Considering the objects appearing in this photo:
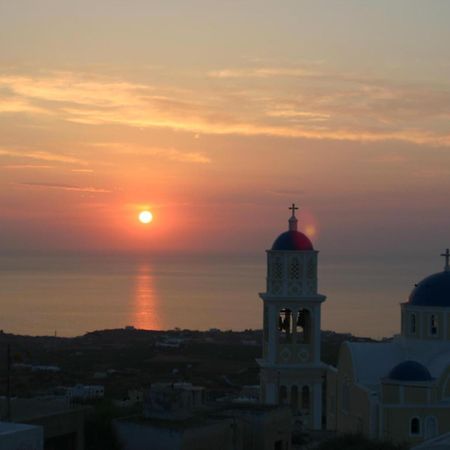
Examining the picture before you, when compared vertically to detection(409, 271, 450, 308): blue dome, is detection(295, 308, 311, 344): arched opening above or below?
below

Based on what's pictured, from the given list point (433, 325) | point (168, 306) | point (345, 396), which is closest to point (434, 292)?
point (433, 325)

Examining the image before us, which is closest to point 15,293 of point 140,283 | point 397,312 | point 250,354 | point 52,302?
point 52,302

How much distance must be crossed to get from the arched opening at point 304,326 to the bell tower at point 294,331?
32 millimetres

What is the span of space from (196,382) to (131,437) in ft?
93.0

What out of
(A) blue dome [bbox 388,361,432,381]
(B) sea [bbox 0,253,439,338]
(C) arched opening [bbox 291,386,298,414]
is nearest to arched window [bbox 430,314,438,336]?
(A) blue dome [bbox 388,361,432,381]

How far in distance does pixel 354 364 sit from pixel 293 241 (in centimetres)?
375

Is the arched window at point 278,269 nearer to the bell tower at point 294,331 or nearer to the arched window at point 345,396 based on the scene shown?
the bell tower at point 294,331

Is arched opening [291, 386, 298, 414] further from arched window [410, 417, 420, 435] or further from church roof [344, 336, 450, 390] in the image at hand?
arched window [410, 417, 420, 435]

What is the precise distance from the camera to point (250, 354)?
208 ft

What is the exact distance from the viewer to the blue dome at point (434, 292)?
2738 centimetres

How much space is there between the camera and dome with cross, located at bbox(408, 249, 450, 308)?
89.9 feet

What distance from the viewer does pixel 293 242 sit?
28578 mm

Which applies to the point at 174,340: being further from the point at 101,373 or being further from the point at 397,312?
the point at 397,312

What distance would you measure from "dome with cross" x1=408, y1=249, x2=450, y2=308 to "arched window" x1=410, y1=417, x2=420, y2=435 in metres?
3.43
